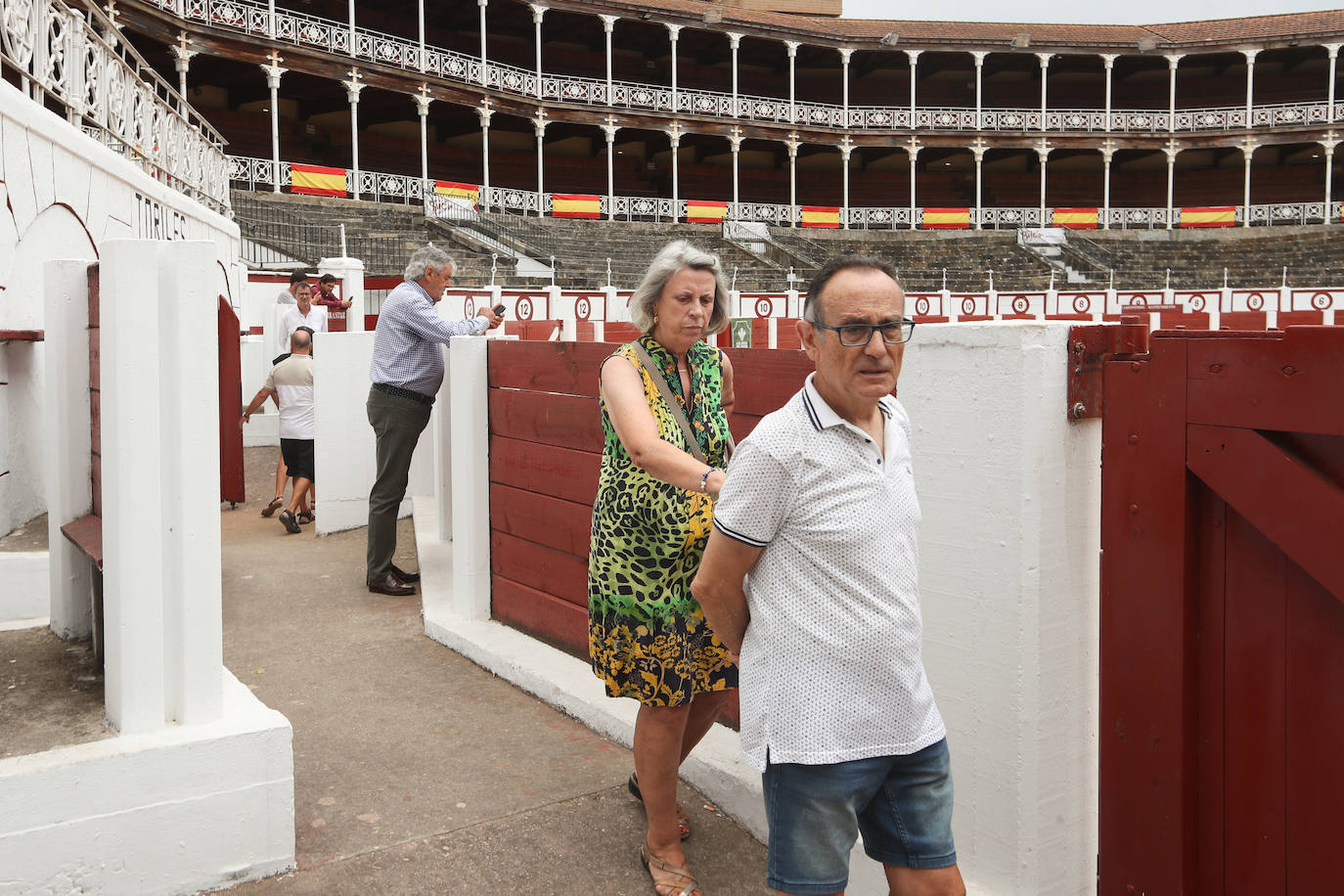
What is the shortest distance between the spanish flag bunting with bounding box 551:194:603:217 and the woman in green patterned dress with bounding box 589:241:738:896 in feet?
89.4

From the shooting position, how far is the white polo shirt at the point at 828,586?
1.59 m

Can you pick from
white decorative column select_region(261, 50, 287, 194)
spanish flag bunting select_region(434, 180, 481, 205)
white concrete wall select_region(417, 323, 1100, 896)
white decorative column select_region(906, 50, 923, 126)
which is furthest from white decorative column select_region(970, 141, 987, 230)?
white concrete wall select_region(417, 323, 1100, 896)

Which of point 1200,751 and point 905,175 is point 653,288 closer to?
point 1200,751

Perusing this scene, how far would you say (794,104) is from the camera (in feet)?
108

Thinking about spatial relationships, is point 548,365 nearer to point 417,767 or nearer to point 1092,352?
point 417,767

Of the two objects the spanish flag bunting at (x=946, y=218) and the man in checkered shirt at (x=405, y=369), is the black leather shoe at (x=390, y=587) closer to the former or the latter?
the man in checkered shirt at (x=405, y=369)

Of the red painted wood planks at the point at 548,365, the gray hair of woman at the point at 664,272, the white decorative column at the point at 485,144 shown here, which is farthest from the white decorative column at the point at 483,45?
the gray hair of woman at the point at 664,272

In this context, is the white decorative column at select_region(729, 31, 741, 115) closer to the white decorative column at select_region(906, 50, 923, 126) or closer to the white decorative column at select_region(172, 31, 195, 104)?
the white decorative column at select_region(906, 50, 923, 126)

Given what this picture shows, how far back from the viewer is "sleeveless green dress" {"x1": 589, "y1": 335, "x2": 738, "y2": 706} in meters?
2.35

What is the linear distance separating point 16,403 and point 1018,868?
3.65 m

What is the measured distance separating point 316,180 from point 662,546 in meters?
23.8

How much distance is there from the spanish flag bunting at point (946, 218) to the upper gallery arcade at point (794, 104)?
3.62ft

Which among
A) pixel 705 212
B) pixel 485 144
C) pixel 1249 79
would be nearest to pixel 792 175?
pixel 705 212

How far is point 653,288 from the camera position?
7.84 ft
